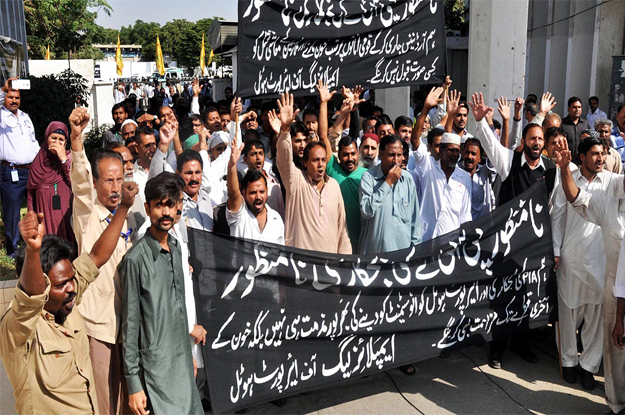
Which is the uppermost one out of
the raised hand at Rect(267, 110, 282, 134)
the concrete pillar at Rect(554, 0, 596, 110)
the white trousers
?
the concrete pillar at Rect(554, 0, 596, 110)

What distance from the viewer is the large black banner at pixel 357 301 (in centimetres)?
417

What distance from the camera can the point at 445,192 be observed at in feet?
18.6

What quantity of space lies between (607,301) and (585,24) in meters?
14.8

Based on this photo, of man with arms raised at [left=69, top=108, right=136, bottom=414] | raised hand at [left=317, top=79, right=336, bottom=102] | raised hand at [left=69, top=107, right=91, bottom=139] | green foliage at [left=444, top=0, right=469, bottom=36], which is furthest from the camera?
green foliage at [left=444, top=0, right=469, bottom=36]

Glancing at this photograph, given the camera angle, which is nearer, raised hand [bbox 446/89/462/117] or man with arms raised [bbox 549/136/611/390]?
man with arms raised [bbox 549/136/611/390]

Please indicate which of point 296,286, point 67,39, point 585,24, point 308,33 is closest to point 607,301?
point 296,286

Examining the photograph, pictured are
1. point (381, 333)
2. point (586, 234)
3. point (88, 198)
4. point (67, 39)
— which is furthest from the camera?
point (67, 39)

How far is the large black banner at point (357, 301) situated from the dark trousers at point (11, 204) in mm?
4325

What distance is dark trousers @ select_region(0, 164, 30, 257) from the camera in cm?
750

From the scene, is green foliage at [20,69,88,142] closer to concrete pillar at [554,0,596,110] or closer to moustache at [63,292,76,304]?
moustache at [63,292,76,304]

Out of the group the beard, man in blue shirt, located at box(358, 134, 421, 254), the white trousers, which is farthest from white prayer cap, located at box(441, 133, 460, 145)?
the white trousers

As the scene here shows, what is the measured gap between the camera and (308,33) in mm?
5902

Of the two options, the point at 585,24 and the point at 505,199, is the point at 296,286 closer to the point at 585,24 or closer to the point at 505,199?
the point at 505,199

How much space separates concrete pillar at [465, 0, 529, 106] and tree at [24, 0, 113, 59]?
2365cm
